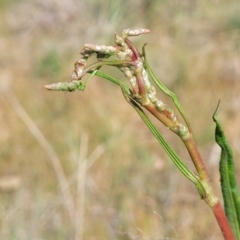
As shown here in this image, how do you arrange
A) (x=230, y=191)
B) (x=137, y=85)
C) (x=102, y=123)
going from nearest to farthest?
(x=137, y=85) → (x=230, y=191) → (x=102, y=123)

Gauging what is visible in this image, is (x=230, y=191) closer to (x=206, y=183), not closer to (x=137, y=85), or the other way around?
(x=206, y=183)

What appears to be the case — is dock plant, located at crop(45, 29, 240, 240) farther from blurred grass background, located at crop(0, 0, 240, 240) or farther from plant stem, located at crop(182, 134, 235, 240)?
blurred grass background, located at crop(0, 0, 240, 240)

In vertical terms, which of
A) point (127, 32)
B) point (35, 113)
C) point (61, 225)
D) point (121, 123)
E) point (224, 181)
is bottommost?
point (224, 181)

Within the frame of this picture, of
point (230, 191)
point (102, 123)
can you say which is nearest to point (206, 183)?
point (230, 191)

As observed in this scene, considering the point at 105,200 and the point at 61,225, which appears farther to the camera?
the point at 105,200

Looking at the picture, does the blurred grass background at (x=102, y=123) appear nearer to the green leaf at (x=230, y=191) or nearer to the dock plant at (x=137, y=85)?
the green leaf at (x=230, y=191)

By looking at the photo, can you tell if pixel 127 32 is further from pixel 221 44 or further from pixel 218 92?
pixel 221 44

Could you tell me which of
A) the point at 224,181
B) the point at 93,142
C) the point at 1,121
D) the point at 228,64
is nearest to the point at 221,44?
the point at 228,64

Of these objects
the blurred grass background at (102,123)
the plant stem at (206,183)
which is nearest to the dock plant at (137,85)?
the plant stem at (206,183)
